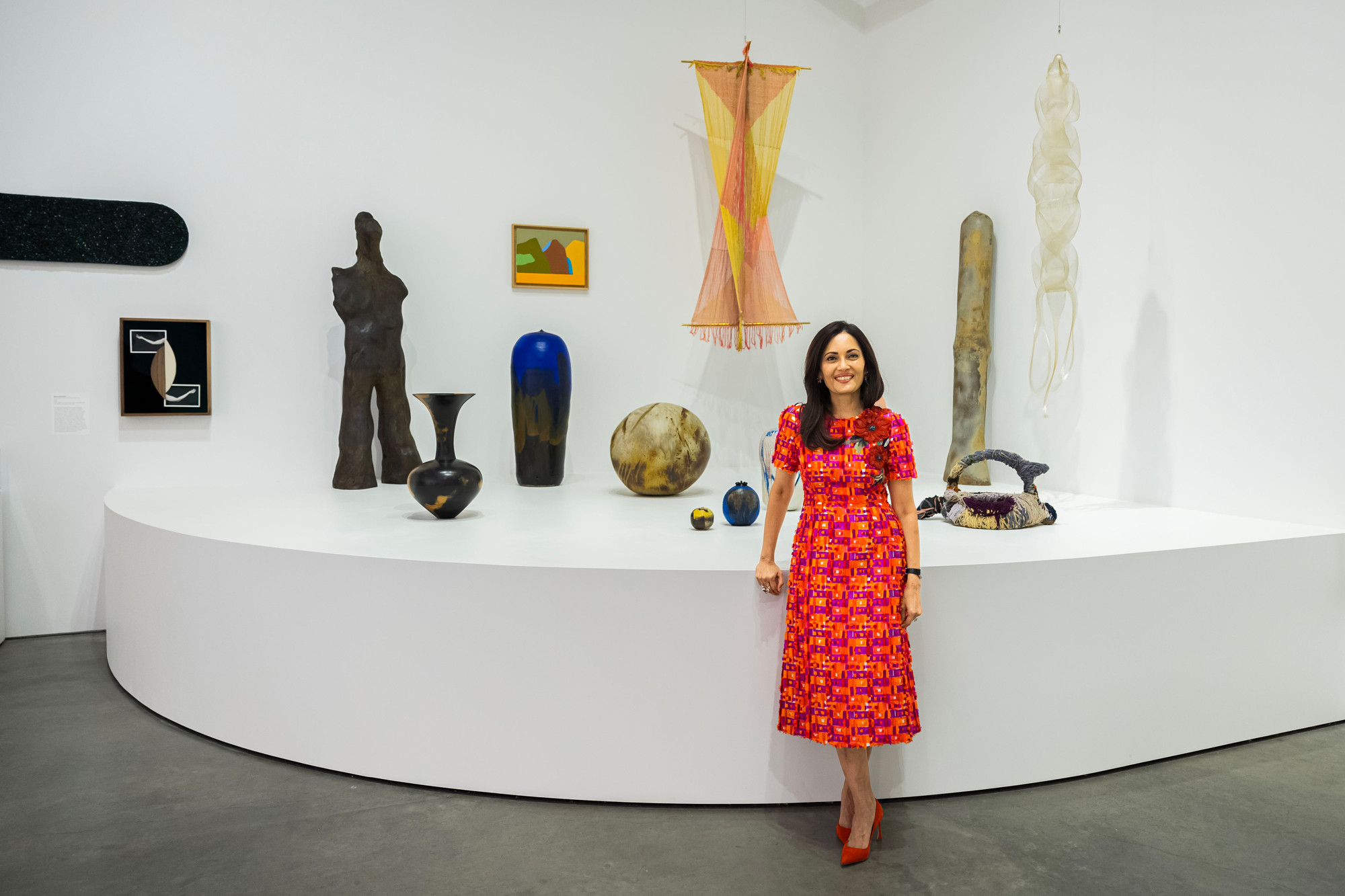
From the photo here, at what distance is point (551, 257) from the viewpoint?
4.32 metres

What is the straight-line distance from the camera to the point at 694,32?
4480 mm

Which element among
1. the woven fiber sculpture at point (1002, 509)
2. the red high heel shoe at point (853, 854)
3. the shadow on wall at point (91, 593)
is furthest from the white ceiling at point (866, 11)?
the shadow on wall at point (91, 593)

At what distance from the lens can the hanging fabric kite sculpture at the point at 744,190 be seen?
13.6 ft

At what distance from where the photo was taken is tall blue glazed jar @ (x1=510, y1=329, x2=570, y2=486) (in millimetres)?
3896

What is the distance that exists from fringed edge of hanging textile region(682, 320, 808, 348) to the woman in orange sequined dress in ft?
7.81

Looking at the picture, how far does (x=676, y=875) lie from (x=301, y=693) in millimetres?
1134

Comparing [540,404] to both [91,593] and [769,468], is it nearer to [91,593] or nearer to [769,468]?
[769,468]

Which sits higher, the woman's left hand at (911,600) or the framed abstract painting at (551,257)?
the framed abstract painting at (551,257)

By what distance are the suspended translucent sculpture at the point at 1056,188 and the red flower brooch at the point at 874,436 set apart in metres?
1.34

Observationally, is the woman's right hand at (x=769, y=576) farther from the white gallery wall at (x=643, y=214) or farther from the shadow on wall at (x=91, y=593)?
the shadow on wall at (x=91, y=593)

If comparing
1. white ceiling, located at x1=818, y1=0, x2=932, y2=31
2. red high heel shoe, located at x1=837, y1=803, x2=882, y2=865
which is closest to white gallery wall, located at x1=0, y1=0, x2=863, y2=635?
white ceiling, located at x1=818, y1=0, x2=932, y2=31

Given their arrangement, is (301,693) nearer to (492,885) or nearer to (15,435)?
(492,885)

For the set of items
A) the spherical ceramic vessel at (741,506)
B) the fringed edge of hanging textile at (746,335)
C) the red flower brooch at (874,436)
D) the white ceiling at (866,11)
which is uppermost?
the white ceiling at (866,11)

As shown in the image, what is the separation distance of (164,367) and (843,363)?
9.93ft
